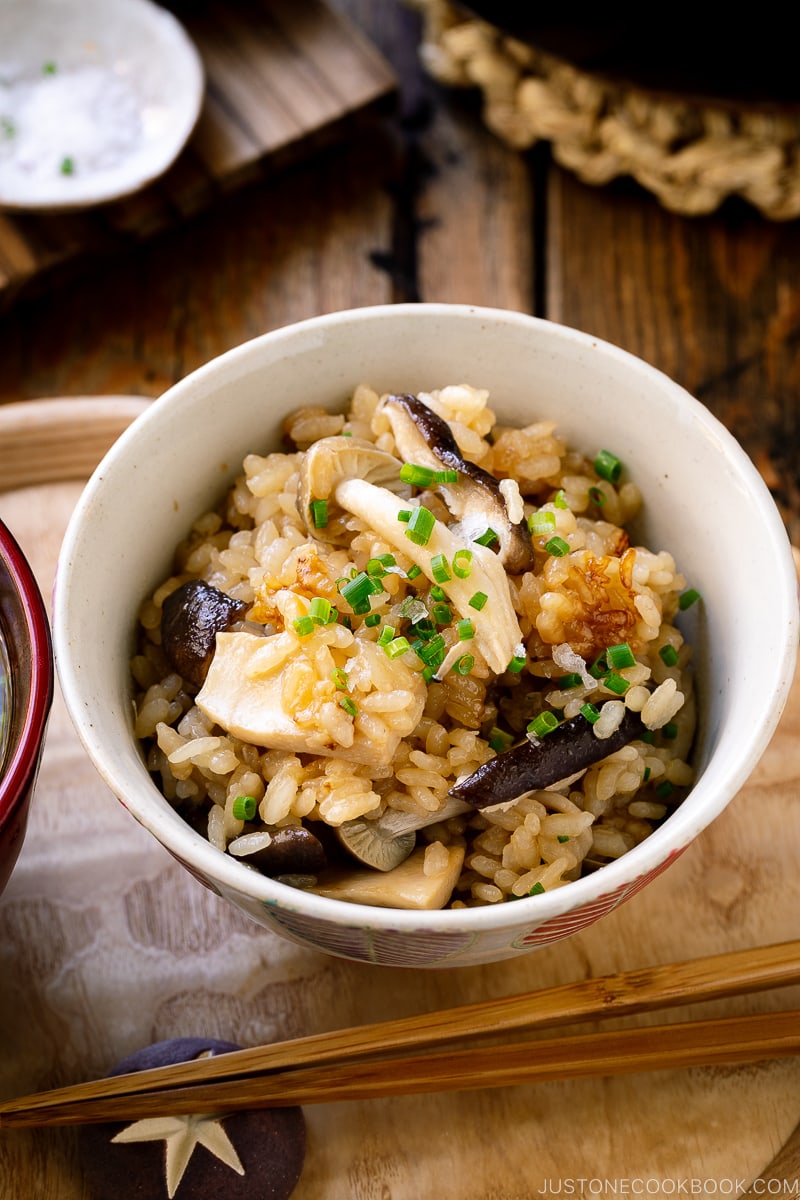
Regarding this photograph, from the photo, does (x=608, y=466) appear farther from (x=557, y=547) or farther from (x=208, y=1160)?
(x=208, y=1160)

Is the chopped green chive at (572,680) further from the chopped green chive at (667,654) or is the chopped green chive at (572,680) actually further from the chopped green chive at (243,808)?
the chopped green chive at (243,808)

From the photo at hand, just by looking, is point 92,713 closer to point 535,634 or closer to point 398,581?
point 398,581

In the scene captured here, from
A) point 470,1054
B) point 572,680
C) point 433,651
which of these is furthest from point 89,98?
point 470,1054

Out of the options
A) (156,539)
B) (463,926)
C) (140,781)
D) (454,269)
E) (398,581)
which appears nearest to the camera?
(463,926)

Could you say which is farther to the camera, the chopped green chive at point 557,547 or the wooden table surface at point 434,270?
the wooden table surface at point 434,270

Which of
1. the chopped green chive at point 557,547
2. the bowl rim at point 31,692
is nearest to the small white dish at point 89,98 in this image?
the bowl rim at point 31,692

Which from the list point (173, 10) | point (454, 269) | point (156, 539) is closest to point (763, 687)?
point (156, 539)
